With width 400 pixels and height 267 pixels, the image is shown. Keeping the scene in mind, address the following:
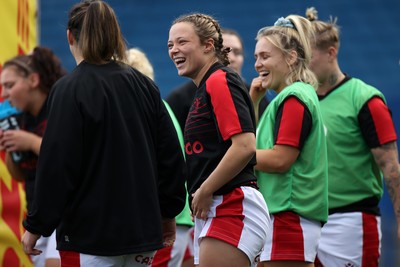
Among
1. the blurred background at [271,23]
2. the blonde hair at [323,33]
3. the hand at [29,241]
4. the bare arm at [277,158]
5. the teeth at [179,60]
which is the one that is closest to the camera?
the hand at [29,241]

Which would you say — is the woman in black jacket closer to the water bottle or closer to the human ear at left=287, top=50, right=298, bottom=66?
the human ear at left=287, top=50, right=298, bottom=66

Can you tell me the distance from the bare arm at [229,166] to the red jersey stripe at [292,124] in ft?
1.69

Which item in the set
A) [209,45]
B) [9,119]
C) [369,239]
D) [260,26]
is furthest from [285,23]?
[260,26]

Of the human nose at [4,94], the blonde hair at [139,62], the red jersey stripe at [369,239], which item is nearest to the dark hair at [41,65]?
the human nose at [4,94]

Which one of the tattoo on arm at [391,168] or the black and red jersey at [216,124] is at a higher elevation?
the black and red jersey at [216,124]

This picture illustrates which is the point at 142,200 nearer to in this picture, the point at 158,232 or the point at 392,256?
the point at 158,232

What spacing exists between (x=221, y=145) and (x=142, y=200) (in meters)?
0.40

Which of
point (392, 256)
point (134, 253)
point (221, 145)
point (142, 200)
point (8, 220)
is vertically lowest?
point (392, 256)

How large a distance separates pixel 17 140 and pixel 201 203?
174cm

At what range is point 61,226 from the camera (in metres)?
3.08

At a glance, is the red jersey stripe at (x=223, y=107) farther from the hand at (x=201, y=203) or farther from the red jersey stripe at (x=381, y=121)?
the red jersey stripe at (x=381, y=121)

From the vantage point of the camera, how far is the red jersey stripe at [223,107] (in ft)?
10.4

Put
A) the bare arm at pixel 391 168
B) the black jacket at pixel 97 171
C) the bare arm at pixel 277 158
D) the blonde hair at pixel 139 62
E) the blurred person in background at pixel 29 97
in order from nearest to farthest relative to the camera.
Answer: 1. the black jacket at pixel 97 171
2. the bare arm at pixel 277 158
3. the bare arm at pixel 391 168
4. the blurred person in background at pixel 29 97
5. the blonde hair at pixel 139 62

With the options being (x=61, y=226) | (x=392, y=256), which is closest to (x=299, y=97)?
(x=61, y=226)
